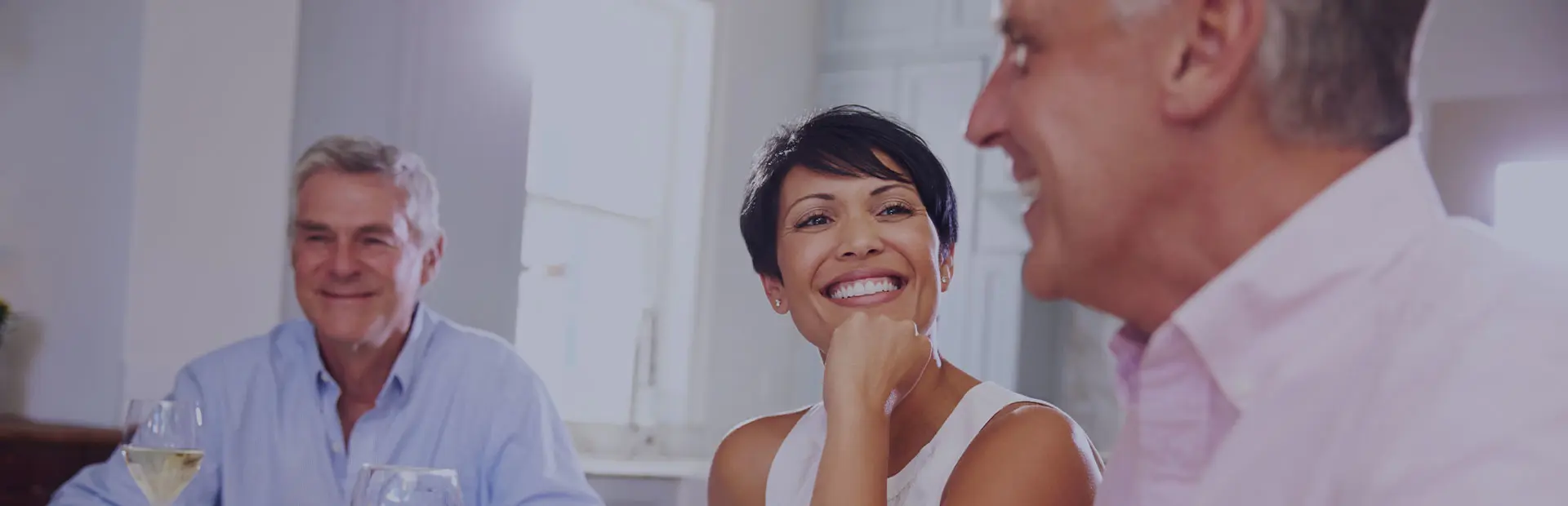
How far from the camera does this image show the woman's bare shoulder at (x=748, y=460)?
167 cm

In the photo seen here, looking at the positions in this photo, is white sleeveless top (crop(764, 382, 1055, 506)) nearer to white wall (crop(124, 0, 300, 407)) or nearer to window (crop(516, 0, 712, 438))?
white wall (crop(124, 0, 300, 407))

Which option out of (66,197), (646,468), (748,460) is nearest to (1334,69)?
(748,460)

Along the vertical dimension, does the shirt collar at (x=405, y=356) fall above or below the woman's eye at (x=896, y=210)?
below

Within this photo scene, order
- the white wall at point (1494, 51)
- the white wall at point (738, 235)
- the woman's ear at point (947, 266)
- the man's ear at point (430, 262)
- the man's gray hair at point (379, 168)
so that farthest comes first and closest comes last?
the white wall at point (738, 235), the white wall at point (1494, 51), the man's ear at point (430, 262), the man's gray hair at point (379, 168), the woman's ear at point (947, 266)

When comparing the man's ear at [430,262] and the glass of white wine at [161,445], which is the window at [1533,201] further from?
the glass of white wine at [161,445]

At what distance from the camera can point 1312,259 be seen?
465mm

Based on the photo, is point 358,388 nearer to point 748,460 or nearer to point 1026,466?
point 748,460

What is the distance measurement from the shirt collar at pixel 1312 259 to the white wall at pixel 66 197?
3.00 metres

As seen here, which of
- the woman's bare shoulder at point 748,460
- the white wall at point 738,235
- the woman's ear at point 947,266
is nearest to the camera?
the woman's ear at point 947,266

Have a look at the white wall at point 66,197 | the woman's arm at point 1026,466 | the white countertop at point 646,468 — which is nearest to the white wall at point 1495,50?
the white countertop at point 646,468

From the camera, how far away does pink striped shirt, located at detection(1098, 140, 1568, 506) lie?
1.25 feet

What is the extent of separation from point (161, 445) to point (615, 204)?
3123 mm

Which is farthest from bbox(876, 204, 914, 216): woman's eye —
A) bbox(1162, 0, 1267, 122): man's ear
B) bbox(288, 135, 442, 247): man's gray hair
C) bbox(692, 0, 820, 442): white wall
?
bbox(692, 0, 820, 442): white wall

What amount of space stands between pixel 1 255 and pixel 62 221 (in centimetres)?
16
